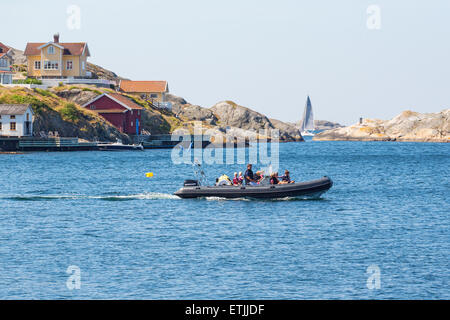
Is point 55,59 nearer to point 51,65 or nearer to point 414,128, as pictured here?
point 51,65

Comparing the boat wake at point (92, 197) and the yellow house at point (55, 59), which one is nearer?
the boat wake at point (92, 197)

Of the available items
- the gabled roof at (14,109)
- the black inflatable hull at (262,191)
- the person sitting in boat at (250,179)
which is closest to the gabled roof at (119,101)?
the gabled roof at (14,109)

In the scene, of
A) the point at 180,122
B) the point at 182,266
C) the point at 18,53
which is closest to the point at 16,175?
the point at 182,266

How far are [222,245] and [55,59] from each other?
96232 mm

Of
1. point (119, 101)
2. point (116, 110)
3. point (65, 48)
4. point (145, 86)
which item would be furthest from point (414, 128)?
point (116, 110)

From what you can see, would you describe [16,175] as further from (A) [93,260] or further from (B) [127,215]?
(A) [93,260]

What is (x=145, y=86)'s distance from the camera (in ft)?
448

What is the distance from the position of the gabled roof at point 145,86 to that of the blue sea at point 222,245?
84688 millimetres

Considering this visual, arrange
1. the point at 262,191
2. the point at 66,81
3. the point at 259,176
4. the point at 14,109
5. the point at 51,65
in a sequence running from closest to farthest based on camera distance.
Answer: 1. the point at 262,191
2. the point at 259,176
3. the point at 14,109
4. the point at 66,81
5. the point at 51,65

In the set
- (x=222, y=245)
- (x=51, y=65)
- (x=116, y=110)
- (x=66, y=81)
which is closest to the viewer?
(x=222, y=245)

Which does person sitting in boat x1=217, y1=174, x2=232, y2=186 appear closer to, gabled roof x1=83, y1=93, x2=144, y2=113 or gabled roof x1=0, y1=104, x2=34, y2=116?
gabled roof x1=0, y1=104, x2=34, y2=116

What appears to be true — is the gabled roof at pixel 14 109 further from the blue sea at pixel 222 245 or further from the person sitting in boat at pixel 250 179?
the person sitting in boat at pixel 250 179

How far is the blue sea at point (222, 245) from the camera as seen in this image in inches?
857

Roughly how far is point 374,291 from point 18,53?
480ft
